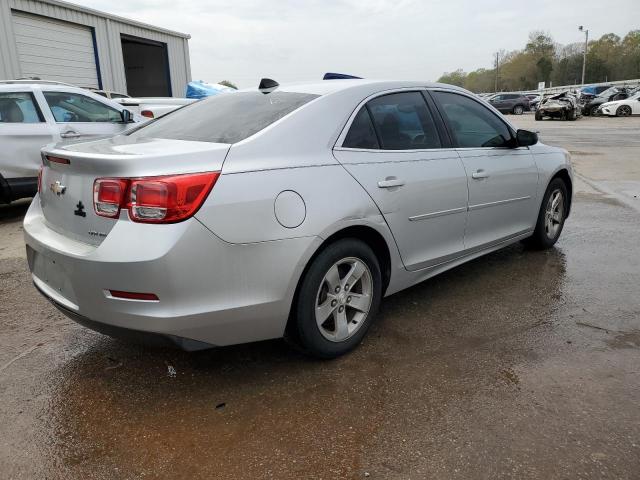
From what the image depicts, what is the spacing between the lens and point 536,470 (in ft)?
7.12

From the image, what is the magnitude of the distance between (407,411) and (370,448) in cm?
34

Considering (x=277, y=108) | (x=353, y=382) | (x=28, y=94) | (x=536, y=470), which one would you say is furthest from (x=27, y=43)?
(x=536, y=470)

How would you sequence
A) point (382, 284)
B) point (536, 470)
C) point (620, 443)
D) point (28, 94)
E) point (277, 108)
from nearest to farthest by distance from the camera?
point (536, 470) < point (620, 443) < point (277, 108) < point (382, 284) < point (28, 94)

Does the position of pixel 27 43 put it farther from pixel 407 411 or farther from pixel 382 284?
pixel 407 411

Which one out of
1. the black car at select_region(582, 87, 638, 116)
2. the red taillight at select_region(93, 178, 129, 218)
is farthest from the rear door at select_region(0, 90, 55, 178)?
the black car at select_region(582, 87, 638, 116)

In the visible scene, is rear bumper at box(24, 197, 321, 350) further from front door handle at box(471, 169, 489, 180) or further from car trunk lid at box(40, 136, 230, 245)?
front door handle at box(471, 169, 489, 180)

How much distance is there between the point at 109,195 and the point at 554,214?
4293mm

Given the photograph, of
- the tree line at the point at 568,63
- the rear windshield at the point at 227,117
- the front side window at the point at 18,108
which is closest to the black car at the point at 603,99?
the front side window at the point at 18,108

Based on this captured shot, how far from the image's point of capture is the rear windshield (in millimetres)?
2918

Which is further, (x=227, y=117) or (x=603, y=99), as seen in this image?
(x=603, y=99)

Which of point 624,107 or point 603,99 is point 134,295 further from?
point 603,99

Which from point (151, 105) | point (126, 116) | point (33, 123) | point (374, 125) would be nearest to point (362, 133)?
point (374, 125)

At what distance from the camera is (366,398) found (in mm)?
2699

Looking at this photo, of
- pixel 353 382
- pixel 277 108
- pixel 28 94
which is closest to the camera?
pixel 353 382
